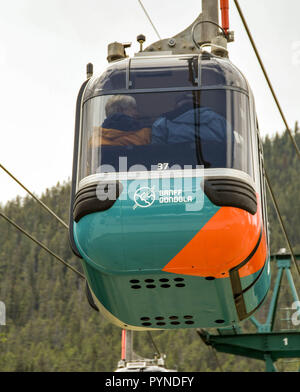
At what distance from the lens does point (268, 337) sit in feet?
65.3

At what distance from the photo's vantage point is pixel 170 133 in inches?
259

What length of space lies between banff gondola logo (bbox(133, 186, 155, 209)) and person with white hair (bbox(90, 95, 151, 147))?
1.58 ft

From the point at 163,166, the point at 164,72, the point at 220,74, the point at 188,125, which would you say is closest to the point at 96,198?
the point at 163,166

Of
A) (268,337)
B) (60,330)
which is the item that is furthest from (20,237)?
(268,337)

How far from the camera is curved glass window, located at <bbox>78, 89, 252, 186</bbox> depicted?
21.1 feet

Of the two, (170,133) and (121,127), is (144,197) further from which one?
(121,127)

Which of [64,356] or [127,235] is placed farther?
[64,356]

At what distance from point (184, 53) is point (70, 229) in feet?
6.50

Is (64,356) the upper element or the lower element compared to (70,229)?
upper

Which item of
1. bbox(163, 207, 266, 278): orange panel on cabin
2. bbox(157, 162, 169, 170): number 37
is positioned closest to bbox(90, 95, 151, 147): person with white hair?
bbox(157, 162, 169, 170): number 37

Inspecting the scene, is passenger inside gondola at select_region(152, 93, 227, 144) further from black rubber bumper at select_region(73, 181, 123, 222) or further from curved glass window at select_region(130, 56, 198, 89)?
black rubber bumper at select_region(73, 181, 123, 222)

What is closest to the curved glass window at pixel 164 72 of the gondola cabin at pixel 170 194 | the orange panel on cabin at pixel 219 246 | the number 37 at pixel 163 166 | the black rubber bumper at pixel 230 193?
the gondola cabin at pixel 170 194
